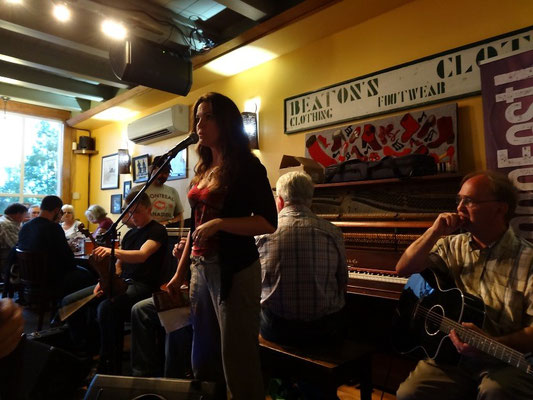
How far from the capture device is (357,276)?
2414 mm

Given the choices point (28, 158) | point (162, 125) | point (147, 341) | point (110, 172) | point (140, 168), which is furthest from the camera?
point (28, 158)

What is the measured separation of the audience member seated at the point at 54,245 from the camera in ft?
11.1

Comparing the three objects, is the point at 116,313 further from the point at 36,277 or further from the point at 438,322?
the point at 438,322

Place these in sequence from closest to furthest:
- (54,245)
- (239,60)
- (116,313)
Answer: (116,313) → (54,245) → (239,60)

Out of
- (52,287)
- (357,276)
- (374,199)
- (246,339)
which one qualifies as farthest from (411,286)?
(52,287)

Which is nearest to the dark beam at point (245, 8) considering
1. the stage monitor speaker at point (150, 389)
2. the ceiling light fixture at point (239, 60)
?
the ceiling light fixture at point (239, 60)

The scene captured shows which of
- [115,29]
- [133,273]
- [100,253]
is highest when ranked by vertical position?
[115,29]

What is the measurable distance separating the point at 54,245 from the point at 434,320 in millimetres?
3187

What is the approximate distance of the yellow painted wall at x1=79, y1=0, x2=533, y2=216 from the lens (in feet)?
8.55

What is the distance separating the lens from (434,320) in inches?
62.0

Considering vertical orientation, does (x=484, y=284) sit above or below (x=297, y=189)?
below

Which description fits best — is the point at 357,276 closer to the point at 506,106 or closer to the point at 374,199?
the point at 374,199

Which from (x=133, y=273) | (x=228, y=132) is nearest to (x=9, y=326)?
(x=228, y=132)

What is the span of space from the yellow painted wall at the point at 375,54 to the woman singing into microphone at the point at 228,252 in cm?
191
